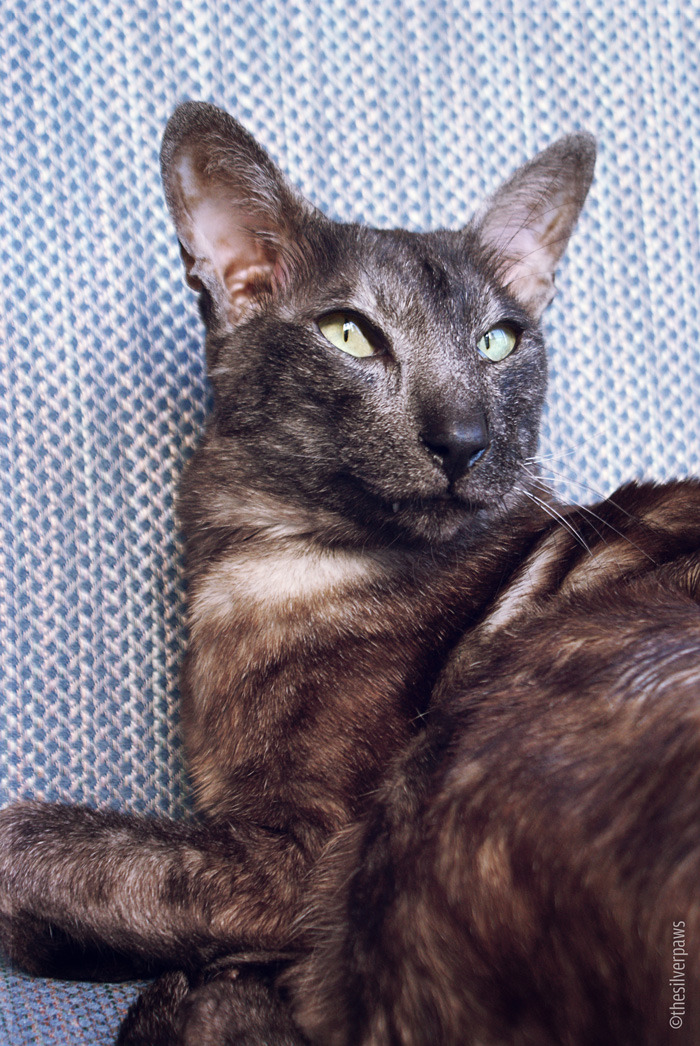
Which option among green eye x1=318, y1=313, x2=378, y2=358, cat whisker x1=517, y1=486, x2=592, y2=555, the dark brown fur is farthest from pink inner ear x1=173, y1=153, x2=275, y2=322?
the dark brown fur

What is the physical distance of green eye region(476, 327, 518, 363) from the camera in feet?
3.58

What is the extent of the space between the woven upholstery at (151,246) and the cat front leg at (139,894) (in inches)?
1.7

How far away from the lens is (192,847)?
0.85 m

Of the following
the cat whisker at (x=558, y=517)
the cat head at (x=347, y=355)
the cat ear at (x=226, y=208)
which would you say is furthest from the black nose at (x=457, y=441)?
the cat ear at (x=226, y=208)

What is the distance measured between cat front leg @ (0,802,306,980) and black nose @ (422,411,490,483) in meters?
0.41

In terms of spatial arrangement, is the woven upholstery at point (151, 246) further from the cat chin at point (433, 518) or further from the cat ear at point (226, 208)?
the cat chin at point (433, 518)

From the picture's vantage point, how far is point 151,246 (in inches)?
47.0

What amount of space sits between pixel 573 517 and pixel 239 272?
507 mm

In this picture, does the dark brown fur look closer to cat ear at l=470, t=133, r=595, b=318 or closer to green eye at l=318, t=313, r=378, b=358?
green eye at l=318, t=313, r=378, b=358

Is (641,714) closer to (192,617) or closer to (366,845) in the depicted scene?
(366,845)

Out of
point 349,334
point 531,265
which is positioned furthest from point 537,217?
point 349,334

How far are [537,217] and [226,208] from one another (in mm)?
440

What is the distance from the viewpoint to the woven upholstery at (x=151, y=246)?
1.11m

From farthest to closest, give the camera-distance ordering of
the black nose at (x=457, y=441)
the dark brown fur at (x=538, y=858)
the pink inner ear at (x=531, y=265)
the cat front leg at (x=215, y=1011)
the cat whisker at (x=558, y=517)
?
the pink inner ear at (x=531, y=265), the cat whisker at (x=558, y=517), the black nose at (x=457, y=441), the cat front leg at (x=215, y=1011), the dark brown fur at (x=538, y=858)
